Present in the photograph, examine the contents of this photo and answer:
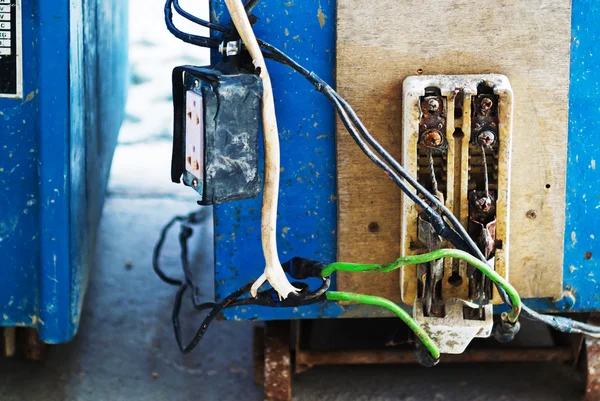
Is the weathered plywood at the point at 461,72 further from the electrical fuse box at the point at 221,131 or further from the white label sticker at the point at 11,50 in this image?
the white label sticker at the point at 11,50

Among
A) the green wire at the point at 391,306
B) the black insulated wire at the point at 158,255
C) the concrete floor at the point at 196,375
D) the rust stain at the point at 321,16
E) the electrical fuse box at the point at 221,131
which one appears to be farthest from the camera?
the black insulated wire at the point at 158,255

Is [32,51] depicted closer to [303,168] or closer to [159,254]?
[303,168]

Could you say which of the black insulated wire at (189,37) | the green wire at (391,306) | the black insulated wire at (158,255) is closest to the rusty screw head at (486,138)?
the green wire at (391,306)

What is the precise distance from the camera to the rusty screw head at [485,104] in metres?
1.71

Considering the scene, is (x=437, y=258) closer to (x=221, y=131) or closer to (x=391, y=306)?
Result: (x=391, y=306)

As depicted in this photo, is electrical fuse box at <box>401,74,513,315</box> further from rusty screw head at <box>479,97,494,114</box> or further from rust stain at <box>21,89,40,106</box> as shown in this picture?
rust stain at <box>21,89,40,106</box>

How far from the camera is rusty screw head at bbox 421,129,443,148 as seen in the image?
171cm

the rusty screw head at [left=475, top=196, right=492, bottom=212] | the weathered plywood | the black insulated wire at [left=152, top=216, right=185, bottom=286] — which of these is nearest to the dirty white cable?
the weathered plywood

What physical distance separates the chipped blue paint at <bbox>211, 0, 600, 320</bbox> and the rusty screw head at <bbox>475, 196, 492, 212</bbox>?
0.74 feet

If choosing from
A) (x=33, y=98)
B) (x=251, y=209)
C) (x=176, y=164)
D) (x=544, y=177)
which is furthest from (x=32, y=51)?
(x=544, y=177)

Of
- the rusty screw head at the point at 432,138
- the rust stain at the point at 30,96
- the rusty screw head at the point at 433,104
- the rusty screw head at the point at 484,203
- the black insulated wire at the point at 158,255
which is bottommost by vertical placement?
the black insulated wire at the point at 158,255

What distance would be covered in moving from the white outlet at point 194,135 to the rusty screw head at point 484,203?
0.53 m

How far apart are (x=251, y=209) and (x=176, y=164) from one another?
0.20 metres

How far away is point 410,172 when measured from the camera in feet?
5.71
